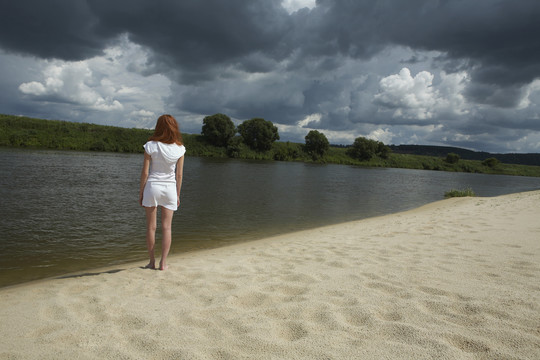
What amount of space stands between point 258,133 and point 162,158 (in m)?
85.4

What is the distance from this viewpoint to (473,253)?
670 centimetres

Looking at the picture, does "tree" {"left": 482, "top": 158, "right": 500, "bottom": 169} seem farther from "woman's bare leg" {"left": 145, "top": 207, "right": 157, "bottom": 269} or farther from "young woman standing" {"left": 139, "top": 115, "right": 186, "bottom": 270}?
"woman's bare leg" {"left": 145, "top": 207, "right": 157, "bottom": 269}

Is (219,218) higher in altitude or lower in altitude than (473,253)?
lower

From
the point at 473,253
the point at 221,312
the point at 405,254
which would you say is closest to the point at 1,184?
the point at 221,312

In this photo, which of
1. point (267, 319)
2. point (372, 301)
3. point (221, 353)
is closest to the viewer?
point (221, 353)

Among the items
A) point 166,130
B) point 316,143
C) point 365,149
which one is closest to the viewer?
point 166,130

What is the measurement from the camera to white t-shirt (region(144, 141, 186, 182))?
5.71 metres

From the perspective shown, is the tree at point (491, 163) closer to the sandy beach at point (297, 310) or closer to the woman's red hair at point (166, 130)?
the sandy beach at point (297, 310)

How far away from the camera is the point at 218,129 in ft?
277

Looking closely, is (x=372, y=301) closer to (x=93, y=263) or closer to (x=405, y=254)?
(x=405, y=254)

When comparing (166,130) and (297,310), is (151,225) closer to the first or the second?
(166,130)

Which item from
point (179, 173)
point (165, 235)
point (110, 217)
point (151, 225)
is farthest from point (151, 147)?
point (110, 217)

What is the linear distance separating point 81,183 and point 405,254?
808 inches

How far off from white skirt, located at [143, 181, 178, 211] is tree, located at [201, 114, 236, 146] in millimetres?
79343
